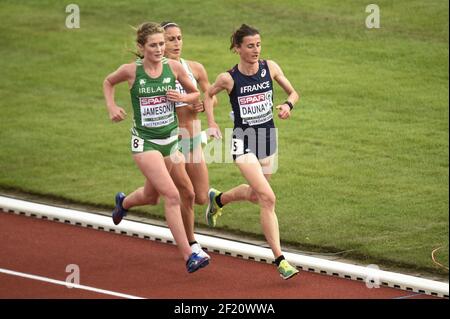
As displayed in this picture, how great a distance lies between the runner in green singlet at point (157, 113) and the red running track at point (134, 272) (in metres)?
0.58

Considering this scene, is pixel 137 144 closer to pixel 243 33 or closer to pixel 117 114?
pixel 117 114

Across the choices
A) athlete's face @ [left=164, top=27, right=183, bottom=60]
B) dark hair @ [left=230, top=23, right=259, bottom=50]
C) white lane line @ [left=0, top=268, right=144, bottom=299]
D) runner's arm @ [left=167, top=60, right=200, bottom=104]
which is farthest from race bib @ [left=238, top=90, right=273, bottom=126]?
white lane line @ [left=0, top=268, right=144, bottom=299]

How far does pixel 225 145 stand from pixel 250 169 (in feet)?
18.8

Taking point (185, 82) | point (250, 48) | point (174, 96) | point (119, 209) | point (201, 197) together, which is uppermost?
point (250, 48)

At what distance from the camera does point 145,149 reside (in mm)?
13125

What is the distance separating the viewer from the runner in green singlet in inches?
513

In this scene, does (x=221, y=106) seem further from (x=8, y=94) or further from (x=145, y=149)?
(x=145, y=149)

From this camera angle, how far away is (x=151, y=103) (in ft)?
43.1

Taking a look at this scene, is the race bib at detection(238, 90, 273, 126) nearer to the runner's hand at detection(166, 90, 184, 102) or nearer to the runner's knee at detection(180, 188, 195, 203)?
the runner's hand at detection(166, 90, 184, 102)

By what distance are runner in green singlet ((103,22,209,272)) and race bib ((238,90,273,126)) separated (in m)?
0.52

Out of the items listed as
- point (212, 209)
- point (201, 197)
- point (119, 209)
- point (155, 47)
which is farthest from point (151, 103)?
point (212, 209)

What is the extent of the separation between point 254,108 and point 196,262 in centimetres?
177

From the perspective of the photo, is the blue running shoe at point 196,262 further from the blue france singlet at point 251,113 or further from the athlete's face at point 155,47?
the athlete's face at point 155,47
